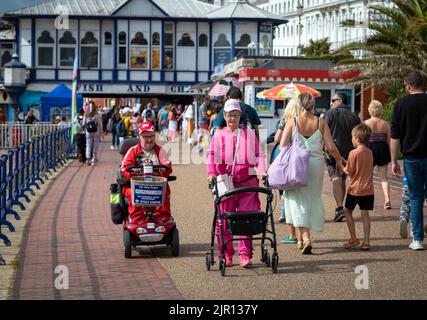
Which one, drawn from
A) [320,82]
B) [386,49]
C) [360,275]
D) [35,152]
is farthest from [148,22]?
[360,275]

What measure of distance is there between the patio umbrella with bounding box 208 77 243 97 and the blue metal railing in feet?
31.9

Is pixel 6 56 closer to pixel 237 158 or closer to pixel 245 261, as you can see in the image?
pixel 237 158

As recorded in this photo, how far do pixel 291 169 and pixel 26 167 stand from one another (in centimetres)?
810

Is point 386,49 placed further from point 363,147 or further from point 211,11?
point 211,11

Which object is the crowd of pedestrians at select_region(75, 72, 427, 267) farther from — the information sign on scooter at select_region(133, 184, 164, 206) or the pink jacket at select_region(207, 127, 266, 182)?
the information sign on scooter at select_region(133, 184, 164, 206)

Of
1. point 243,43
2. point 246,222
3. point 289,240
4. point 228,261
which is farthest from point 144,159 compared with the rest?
point 243,43

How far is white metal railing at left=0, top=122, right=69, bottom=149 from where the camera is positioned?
32.0 metres

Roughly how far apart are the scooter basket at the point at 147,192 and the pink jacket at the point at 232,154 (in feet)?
2.62

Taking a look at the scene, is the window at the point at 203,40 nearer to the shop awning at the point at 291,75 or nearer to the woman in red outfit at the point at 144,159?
the shop awning at the point at 291,75

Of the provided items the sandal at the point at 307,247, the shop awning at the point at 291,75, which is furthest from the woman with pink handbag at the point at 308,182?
the shop awning at the point at 291,75

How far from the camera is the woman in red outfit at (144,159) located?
9922 millimetres

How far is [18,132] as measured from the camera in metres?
33.3

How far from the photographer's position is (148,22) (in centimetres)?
5694

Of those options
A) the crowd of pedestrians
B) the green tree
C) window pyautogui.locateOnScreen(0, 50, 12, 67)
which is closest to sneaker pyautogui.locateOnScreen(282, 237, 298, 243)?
the crowd of pedestrians
